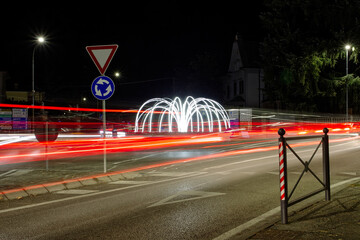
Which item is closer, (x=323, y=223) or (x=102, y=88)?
(x=323, y=223)

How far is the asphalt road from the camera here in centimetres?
634

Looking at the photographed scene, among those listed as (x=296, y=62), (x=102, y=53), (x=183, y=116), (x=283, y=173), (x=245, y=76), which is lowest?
(x=283, y=173)

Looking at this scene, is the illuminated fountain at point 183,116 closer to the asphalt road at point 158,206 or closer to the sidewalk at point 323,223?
the asphalt road at point 158,206

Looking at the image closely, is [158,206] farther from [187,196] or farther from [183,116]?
[183,116]

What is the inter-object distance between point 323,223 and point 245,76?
49.9 meters

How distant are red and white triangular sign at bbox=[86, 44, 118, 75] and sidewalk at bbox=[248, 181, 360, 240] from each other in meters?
7.70

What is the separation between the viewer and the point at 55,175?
1166 centimetres

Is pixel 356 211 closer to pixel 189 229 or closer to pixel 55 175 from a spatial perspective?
pixel 189 229

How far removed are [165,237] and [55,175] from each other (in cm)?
669

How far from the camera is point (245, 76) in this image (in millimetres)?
55000

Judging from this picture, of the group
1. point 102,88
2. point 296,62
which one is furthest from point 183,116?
point 102,88

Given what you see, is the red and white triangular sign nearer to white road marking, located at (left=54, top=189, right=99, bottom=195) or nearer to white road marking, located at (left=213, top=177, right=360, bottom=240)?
white road marking, located at (left=54, top=189, right=99, bottom=195)

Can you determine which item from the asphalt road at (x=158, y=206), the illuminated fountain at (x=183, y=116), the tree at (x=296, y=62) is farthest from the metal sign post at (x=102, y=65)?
the illuminated fountain at (x=183, y=116)

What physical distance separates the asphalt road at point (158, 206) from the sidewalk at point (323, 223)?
436mm
